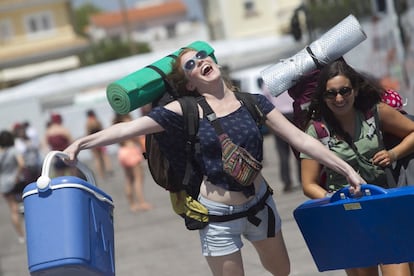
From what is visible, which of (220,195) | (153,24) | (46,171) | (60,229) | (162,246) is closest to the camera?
(60,229)

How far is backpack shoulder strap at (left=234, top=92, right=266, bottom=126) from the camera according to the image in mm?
5504

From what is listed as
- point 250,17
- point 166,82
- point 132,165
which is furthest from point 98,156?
point 250,17

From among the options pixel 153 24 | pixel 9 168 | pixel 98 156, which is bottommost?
pixel 153 24

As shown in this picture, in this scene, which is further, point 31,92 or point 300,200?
point 31,92

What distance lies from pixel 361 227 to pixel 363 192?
0.20m

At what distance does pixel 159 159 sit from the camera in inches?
223

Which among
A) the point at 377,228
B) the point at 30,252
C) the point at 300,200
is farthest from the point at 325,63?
the point at 300,200

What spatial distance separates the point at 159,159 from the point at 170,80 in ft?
1.38

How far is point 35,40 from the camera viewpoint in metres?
73.1

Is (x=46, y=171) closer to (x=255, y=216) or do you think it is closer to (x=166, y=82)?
(x=166, y=82)

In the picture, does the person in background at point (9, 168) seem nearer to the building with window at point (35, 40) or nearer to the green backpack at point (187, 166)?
the green backpack at point (187, 166)

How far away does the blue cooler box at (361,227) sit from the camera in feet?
17.1

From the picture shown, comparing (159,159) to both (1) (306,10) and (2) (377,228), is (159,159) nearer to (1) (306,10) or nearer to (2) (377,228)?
(2) (377,228)

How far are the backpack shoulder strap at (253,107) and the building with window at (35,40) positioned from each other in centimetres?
6589
